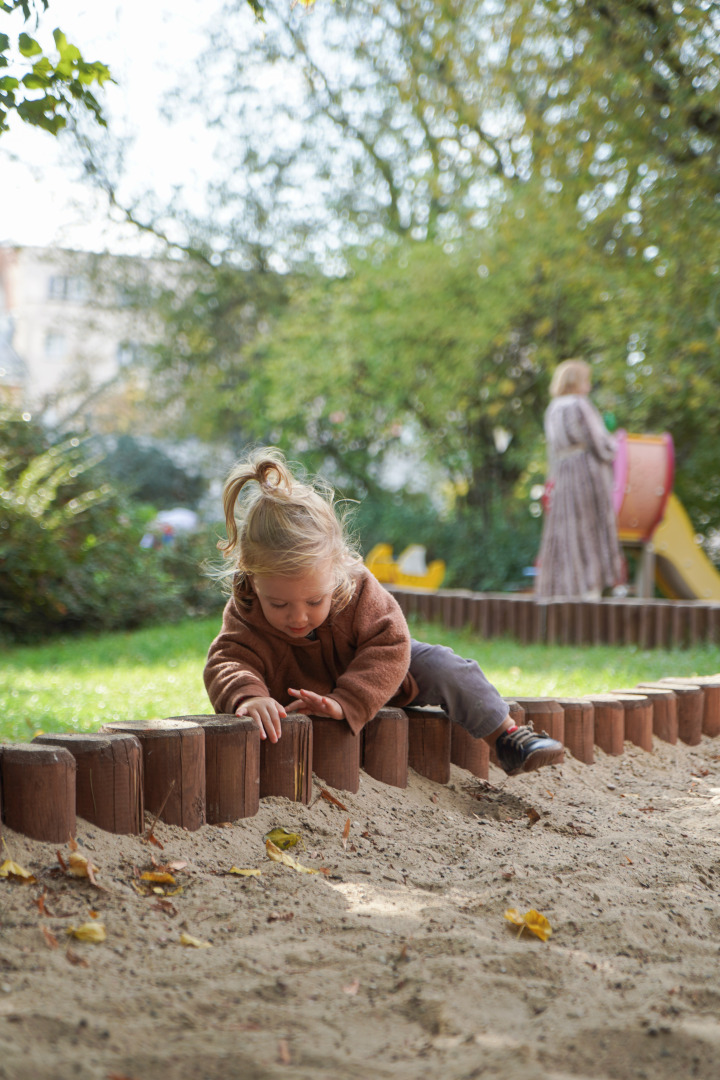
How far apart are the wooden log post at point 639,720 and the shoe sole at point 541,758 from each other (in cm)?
73

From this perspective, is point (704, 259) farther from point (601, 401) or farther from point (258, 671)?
point (258, 671)

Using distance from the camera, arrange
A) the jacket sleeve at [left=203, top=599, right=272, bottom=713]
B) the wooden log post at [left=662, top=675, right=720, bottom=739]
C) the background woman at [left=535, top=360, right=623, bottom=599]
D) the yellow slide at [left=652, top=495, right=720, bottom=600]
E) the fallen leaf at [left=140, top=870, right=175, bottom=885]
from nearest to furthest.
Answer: the fallen leaf at [left=140, top=870, right=175, bottom=885], the jacket sleeve at [left=203, top=599, right=272, bottom=713], the wooden log post at [left=662, top=675, right=720, bottom=739], the background woman at [left=535, top=360, right=623, bottom=599], the yellow slide at [left=652, top=495, right=720, bottom=600]

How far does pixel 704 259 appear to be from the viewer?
9.13m

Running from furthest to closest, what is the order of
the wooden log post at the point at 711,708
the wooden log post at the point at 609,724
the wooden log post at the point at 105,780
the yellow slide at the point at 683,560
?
the yellow slide at the point at 683,560 < the wooden log post at the point at 711,708 < the wooden log post at the point at 609,724 < the wooden log post at the point at 105,780

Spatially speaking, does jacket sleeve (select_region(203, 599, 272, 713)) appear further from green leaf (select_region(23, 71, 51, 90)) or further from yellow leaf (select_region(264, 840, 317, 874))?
green leaf (select_region(23, 71, 51, 90))

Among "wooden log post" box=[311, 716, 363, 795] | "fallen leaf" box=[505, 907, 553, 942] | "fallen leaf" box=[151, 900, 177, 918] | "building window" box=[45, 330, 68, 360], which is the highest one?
"building window" box=[45, 330, 68, 360]

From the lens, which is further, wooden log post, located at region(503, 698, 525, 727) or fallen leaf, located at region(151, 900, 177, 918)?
wooden log post, located at region(503, 698, 525, 727)

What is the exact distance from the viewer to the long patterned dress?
318 inches

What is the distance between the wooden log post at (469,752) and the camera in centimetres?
299

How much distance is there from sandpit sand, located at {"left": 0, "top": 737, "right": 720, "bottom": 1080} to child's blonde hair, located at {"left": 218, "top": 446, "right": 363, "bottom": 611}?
59 cm

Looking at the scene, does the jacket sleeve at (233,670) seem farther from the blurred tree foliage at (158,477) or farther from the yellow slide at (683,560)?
the blurred tree foliage at (158,477)

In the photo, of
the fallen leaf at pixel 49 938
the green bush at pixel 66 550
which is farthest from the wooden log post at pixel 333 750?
the green bush at pixel 66 550

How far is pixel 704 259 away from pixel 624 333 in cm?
184

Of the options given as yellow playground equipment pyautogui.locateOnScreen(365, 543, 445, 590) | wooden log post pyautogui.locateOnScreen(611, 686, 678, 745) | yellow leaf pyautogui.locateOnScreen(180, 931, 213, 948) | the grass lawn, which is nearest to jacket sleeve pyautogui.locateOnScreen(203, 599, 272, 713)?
yellow leaf pyautogui.locateOnScreen(180, 931, 213, 948)
